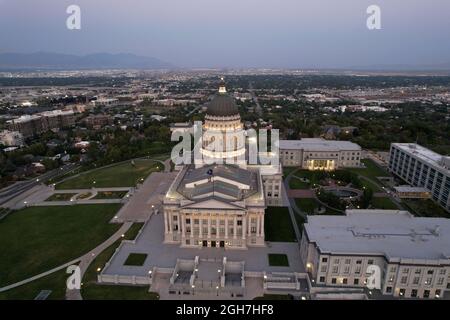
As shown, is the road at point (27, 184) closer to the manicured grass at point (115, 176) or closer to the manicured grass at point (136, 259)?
the manicured grass at point (115, 176)

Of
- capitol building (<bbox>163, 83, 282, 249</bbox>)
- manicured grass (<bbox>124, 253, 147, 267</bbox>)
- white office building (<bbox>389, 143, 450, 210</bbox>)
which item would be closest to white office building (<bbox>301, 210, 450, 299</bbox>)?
capitol building (<bbox>163, 83, 282, 249</bbox>)

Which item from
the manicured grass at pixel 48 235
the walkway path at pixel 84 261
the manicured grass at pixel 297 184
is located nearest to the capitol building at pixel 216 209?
the walkway path at pixel 84 261

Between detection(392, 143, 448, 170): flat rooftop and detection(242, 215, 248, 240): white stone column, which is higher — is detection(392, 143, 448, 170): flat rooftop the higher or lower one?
the higher one

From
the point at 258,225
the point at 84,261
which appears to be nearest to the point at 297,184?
the point at 258,225

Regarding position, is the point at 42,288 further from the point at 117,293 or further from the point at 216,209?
the point at 216,209

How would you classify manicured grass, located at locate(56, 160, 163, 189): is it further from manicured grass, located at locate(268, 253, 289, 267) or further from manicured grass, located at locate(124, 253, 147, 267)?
manicured grass, located at locate(268, 253, 289, 267)
